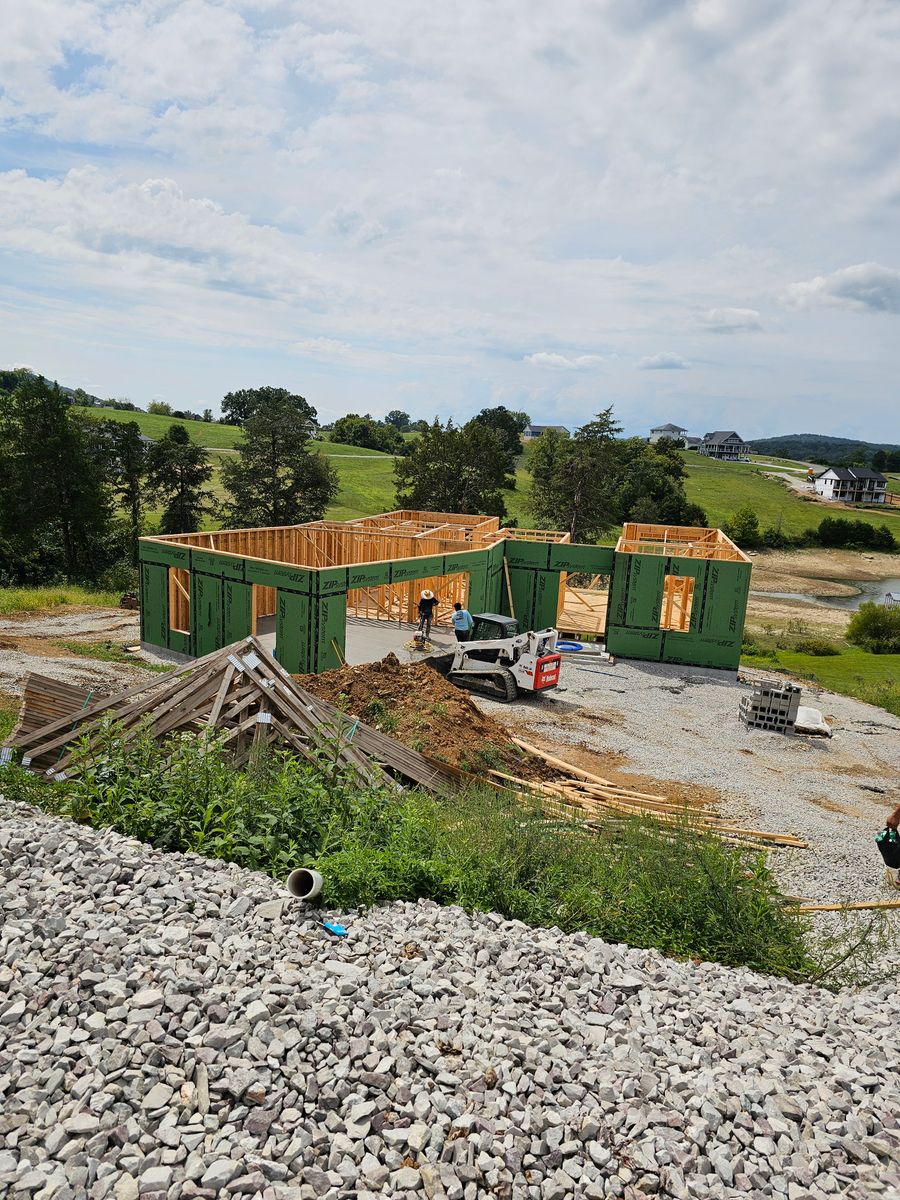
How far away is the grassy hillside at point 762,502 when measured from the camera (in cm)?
8762

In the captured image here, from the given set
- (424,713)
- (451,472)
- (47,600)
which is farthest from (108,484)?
(424,713)

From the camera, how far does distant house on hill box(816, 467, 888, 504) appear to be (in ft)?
374

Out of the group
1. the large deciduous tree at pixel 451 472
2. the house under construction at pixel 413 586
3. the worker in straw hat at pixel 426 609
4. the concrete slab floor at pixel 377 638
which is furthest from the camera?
the large deciduous tree at pixel 451 472

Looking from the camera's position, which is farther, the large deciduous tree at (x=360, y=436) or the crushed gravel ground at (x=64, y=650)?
the large deciduous tree at (x=360, y=436)

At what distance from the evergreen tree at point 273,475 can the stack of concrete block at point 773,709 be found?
3490 cm

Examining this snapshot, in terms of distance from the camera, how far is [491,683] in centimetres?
1967

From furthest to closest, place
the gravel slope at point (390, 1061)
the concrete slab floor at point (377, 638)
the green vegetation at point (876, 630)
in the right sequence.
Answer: the green vegetation at point (876, 630) → the concrete slab floor at point (377, 638) → the gravel slope at point (390, 1061)

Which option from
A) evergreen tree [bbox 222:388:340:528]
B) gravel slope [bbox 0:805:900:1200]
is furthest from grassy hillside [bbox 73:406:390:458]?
gravel slope [bbox 0:805:900:1200]

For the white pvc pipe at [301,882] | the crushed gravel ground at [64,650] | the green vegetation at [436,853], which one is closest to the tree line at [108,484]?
the crushed gravel ground at [64,650]

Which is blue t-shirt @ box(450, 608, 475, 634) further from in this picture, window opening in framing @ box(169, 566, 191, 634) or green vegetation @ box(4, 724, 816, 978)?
green vegetation @ box(4, 724, 816, 978)

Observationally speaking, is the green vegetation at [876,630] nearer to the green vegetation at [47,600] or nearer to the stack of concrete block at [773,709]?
the stack of concrete block at [773,709]

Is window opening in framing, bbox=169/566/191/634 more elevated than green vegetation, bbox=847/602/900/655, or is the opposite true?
window opening in framing, bbox=169/566/191/634

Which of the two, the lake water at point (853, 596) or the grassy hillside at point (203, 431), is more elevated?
the grassy hillside at point (203, 431)

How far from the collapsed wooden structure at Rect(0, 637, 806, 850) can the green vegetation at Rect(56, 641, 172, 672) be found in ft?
32.0
